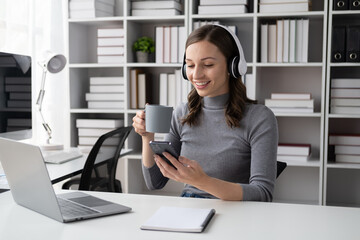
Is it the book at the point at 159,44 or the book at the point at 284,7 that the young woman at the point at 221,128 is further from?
the book at the point at 159,44

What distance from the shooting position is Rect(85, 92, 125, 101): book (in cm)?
356

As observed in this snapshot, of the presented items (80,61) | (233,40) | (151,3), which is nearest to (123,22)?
(151,3)

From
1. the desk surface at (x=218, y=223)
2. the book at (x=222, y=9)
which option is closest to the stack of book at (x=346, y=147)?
the book at (x=222, y=9)

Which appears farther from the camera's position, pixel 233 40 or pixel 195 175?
pixel 233 40

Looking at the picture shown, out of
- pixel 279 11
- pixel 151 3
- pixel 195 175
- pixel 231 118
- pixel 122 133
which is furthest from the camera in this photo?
pixel 151 3

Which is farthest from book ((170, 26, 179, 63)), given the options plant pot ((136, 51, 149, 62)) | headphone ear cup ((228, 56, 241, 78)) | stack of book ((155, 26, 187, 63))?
headphone ear cup ((228, 56, 241, 78))

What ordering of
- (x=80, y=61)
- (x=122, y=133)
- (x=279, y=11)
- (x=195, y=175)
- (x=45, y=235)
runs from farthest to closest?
(x=80, y=61), (x=279, y=11), (x=122, y=133), (x=195, y=175), (x=45, y=235)

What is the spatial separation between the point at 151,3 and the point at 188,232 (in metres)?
2.53

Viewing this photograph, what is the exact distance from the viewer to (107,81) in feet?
11.8

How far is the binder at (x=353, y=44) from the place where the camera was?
308 cm

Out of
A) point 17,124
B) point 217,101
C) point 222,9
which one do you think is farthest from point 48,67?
point 217,101

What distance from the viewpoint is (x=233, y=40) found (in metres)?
1.84

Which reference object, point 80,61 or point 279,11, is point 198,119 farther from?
point 80,61

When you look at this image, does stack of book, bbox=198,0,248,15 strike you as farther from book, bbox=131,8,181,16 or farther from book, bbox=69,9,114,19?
book, bbox=69,9,114,19
